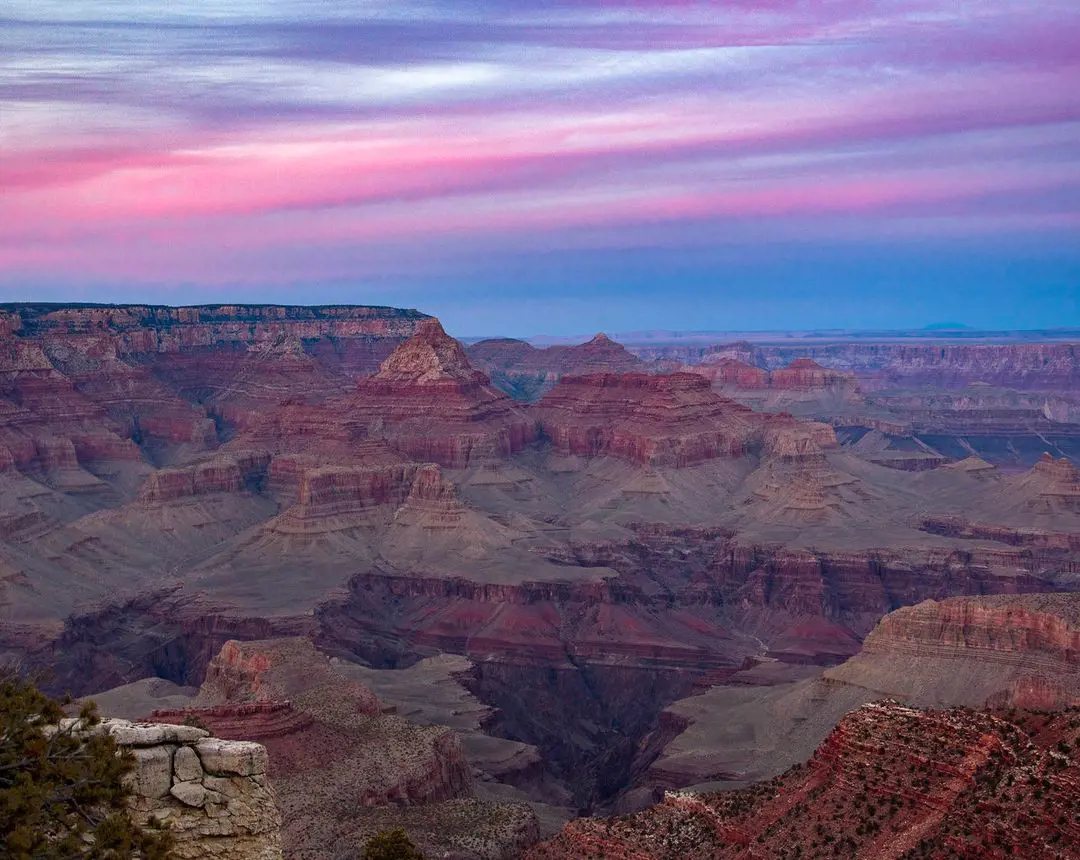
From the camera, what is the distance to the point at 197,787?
77.4 feet

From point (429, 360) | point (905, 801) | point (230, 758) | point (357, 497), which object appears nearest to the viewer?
point (230, 758)

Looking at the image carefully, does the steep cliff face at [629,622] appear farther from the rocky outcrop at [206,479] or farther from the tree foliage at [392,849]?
the tree foliage at [392,849]

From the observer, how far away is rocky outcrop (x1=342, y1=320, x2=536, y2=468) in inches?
7052

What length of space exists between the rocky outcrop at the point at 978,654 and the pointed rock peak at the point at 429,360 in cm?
→ 10998

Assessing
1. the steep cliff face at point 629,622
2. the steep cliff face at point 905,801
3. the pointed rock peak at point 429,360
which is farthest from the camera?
the pointed rock peak at point 429,360

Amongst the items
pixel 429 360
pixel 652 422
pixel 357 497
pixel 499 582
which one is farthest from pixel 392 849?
pixel 429 360

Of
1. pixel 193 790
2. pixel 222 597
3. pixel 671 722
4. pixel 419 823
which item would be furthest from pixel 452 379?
pixel 193 790

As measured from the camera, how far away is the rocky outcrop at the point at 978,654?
75.3 meters

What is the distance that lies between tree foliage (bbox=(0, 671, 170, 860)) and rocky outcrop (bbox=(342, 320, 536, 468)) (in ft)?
505

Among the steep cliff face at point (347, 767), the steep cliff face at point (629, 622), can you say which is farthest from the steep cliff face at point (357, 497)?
the steep cliff face at point (347, 767)

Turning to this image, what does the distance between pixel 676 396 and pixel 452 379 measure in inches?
1186

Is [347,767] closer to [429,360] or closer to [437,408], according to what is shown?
[437,408]

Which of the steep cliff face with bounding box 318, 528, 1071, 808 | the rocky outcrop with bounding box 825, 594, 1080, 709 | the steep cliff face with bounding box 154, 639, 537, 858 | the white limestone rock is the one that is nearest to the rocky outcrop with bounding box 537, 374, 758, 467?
the steep cliff face with bounding box 318, 528, 1071, 808

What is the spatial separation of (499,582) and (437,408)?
189 ft
